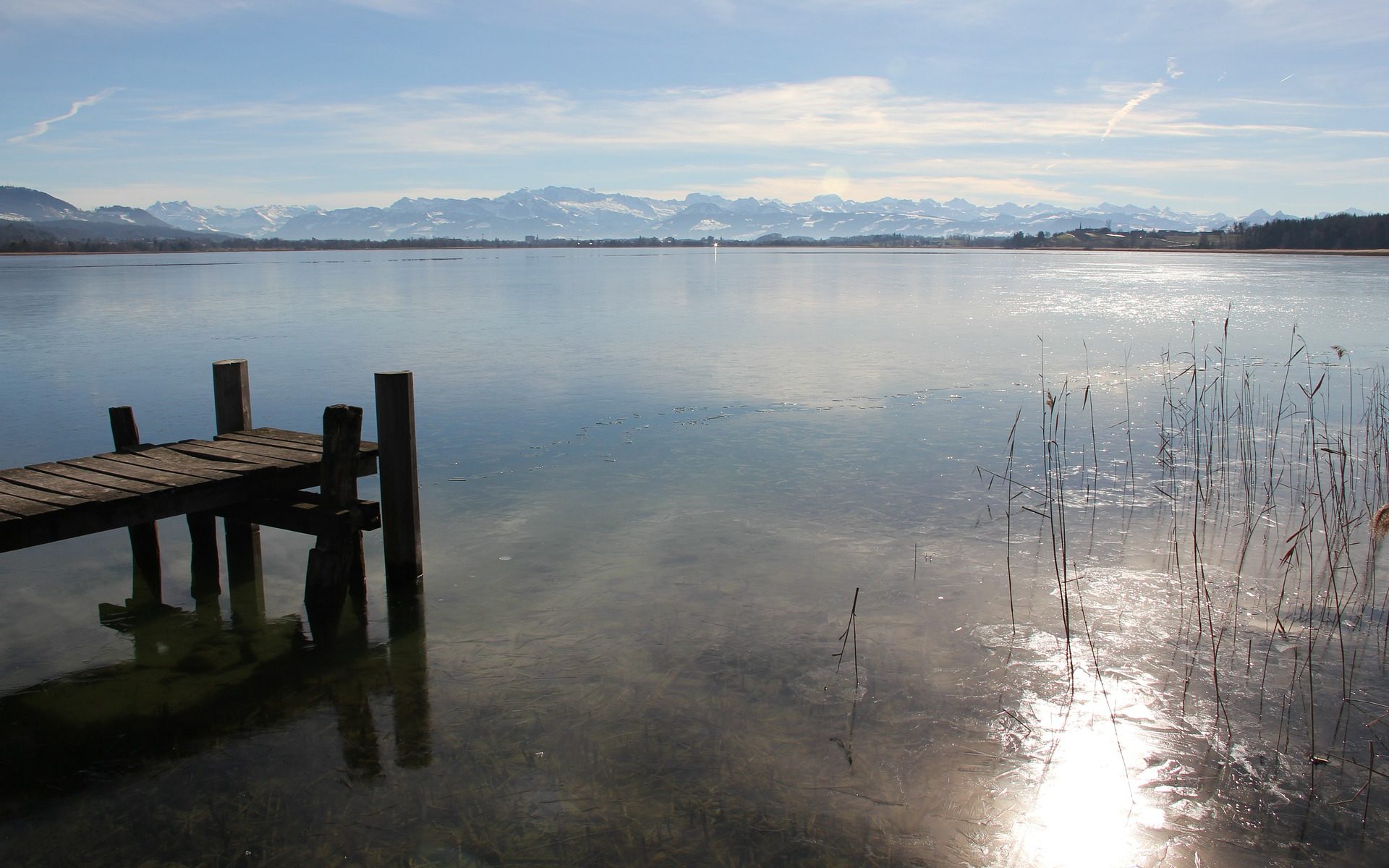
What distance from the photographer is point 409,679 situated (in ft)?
16.9

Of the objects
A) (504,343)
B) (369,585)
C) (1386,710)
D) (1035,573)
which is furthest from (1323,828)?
(504,343)

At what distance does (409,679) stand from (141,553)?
292 centimetres

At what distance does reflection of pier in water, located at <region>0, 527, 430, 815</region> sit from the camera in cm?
436

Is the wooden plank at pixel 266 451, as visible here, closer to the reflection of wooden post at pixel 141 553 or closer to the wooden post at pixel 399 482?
the wooden post at pixel 399 482

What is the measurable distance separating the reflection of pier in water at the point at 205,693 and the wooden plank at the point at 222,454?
1.02 meters

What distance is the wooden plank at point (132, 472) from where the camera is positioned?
5.53 meters

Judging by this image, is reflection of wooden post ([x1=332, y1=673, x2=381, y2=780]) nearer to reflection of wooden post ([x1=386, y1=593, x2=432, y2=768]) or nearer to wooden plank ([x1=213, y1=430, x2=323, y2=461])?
reflection of wooden post ([x1=386, y1=593, x2=432, y2=768])

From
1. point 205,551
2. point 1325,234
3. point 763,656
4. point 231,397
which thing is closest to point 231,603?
point 205,551

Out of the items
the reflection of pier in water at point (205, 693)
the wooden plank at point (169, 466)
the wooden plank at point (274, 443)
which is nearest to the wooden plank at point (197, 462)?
the wooden plank at point (169, 466)

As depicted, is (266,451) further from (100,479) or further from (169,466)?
(100,479)

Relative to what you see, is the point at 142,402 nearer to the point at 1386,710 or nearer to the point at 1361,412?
the point at 1386,710

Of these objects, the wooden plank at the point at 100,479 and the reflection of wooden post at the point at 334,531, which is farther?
the reflection of wooden post at the point at 334,531

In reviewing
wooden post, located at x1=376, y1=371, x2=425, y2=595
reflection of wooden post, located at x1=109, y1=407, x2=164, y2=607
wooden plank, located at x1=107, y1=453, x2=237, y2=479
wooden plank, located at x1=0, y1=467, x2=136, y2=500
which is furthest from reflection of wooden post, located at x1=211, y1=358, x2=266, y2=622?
wooden plank, located at x1=0, y1=467, x2=136, y2=500

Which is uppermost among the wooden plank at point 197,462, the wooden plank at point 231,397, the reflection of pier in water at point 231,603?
the wooden plank at point 231,397
